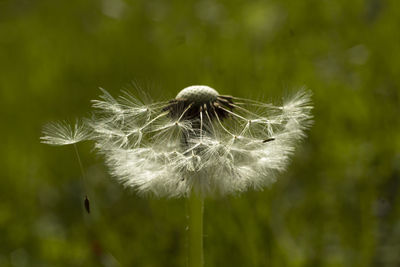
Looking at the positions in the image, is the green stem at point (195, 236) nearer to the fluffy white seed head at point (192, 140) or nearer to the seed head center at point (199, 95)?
the fluffy white seed head at point (192, 140)

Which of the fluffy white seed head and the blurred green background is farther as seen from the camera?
the blurred green background

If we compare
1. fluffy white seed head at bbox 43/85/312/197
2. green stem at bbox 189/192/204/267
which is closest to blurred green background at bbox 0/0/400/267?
fluffy white seed head at bbox 43/85/312/197

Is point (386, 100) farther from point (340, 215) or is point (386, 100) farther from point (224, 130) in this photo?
point (224, 130)

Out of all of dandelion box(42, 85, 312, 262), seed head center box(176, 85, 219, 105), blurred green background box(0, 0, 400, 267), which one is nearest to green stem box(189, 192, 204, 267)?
dandelion box(42, 85, 312, 262)

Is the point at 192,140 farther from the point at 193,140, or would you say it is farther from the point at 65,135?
the point at 65,135

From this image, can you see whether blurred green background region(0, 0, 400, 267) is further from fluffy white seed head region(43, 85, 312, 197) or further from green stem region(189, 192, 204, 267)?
green stem region(189, 192, 204, 267)

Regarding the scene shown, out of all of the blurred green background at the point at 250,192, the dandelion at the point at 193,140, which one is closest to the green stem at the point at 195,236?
the dandelion at the point at 193,140

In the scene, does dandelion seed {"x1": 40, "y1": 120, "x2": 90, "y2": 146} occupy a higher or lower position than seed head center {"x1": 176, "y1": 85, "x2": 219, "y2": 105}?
lower

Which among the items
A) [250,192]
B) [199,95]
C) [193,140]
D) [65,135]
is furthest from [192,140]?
[250,192]

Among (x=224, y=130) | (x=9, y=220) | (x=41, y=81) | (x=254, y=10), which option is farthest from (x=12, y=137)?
(x=224, y=130)
